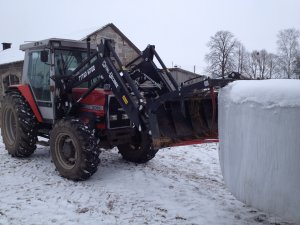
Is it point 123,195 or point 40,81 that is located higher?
point 40,81

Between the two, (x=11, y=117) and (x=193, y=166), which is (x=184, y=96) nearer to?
(x=193, y=166)

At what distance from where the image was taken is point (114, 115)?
22.2ft

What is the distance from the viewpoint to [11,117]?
8219 millimetres

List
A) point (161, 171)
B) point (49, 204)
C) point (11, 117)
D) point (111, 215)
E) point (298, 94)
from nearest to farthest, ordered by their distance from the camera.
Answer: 1. point (298, 94)
2. point (111, 215)
3. point (49, 204)
4. point (161, 171)
5. point (11, 117)

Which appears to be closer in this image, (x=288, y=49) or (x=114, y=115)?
(x=114, y=115)

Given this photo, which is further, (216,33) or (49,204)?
(216,33)

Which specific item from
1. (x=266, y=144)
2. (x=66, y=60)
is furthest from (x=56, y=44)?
(x=266, y=144)

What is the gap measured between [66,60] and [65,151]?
73.2 inches

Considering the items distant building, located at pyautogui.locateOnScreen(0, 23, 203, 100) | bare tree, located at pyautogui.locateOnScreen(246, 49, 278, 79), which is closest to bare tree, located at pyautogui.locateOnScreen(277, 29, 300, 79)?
bare tree, located at pyautogui.locateOnScreen(246, 49, 278, 79)

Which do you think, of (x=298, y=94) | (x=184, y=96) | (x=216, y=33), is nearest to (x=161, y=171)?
(x=184, y=96)

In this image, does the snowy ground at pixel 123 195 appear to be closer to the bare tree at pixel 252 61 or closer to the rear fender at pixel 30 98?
the rear fender at pixel 30 98

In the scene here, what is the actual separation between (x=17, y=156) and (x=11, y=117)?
912 millimetres

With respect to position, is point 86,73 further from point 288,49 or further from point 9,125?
point 288,49

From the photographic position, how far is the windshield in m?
7.16
